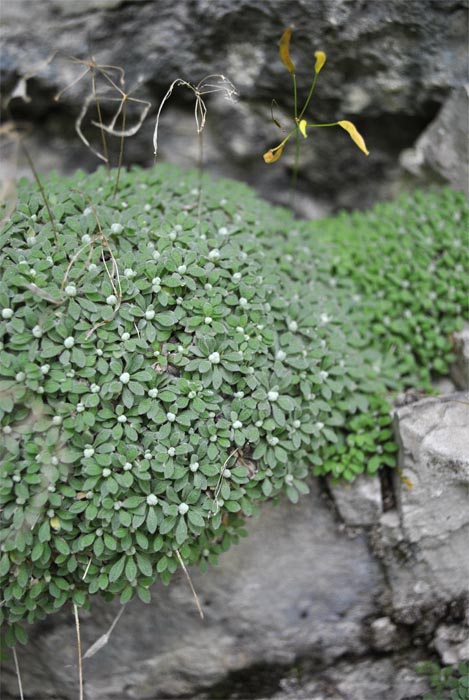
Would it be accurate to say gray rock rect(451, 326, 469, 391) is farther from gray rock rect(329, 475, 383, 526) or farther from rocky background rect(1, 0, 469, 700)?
gray rock rect(329, 475, 383, 526)

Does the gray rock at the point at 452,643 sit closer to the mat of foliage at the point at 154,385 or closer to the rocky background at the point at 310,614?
the rocky background at the point at 310,614

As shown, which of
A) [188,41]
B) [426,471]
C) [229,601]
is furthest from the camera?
[188,41]

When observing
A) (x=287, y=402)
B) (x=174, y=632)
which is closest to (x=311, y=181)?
(x=287, y=402)

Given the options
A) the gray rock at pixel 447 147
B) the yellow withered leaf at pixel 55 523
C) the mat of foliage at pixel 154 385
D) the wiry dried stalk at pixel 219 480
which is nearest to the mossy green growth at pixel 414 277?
the mat of foliage at pixel 154 385

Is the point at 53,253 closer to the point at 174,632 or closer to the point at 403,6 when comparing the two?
the point at 174,632

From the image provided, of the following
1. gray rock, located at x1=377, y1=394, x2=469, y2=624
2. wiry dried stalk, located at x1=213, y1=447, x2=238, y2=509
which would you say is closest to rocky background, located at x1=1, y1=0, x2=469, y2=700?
gray rock, located at x1=377, y1=394, x2=469, y2=624

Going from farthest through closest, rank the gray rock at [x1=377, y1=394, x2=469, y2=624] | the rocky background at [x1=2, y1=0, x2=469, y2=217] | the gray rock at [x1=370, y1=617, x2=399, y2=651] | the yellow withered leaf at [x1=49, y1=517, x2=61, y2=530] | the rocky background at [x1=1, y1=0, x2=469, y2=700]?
1. the rocky background at [x1=2, y1=0, x2=469, y2=217]
2. the gray rock at [x1=370, y1=617, x2=399, y2=651]
3. the rocky background at [x1=1, y1=0, x2=469, y2=700]
4. the gray rock at [x1=377, y1=394, x2=469, y2=624]
5. the yellow withered leaf at [x1=49, y1=517, x2=61, y2=530]
